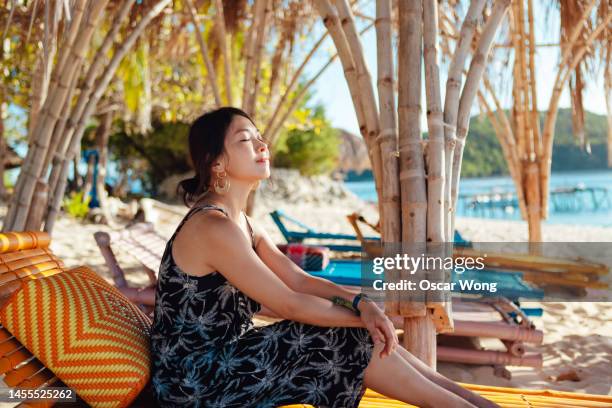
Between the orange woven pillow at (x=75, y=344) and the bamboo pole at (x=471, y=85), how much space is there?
136 centimetres

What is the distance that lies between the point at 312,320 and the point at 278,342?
123mm

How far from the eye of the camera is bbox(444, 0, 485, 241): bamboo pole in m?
2.03

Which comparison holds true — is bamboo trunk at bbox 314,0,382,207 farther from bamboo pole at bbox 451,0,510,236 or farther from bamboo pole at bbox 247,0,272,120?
bamboo pole at bbox 247,0,272,120

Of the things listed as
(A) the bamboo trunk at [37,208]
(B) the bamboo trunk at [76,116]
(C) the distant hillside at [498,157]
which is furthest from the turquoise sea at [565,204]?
(A) the bamboo trunk at [37,208]

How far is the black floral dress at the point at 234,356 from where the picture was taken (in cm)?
149

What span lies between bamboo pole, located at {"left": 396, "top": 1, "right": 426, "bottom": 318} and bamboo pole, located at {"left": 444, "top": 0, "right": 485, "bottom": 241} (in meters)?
0.11

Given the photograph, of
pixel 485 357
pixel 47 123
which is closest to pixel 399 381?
pixel 485 357

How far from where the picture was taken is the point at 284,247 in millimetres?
4152

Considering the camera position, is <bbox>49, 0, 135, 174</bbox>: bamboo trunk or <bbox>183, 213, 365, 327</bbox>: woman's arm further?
<bbox>49, 0, 135, 174</bbox>: bamboo trunk

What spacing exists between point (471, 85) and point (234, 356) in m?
1.39

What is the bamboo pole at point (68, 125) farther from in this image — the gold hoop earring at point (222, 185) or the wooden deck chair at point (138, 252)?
the gold hoop earring at point (222, 185)

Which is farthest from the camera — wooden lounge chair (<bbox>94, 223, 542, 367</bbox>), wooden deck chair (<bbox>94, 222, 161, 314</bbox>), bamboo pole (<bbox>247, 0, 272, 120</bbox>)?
bamboo pole (<bbox>247, 0, 272, 120</bbox>)

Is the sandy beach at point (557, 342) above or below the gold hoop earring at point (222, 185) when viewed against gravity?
below

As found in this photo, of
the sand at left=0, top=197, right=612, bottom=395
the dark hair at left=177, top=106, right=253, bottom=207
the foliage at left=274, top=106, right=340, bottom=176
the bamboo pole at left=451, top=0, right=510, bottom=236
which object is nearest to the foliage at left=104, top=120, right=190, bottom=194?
the foliage at left=274, top=106, right=340, bottom=176
